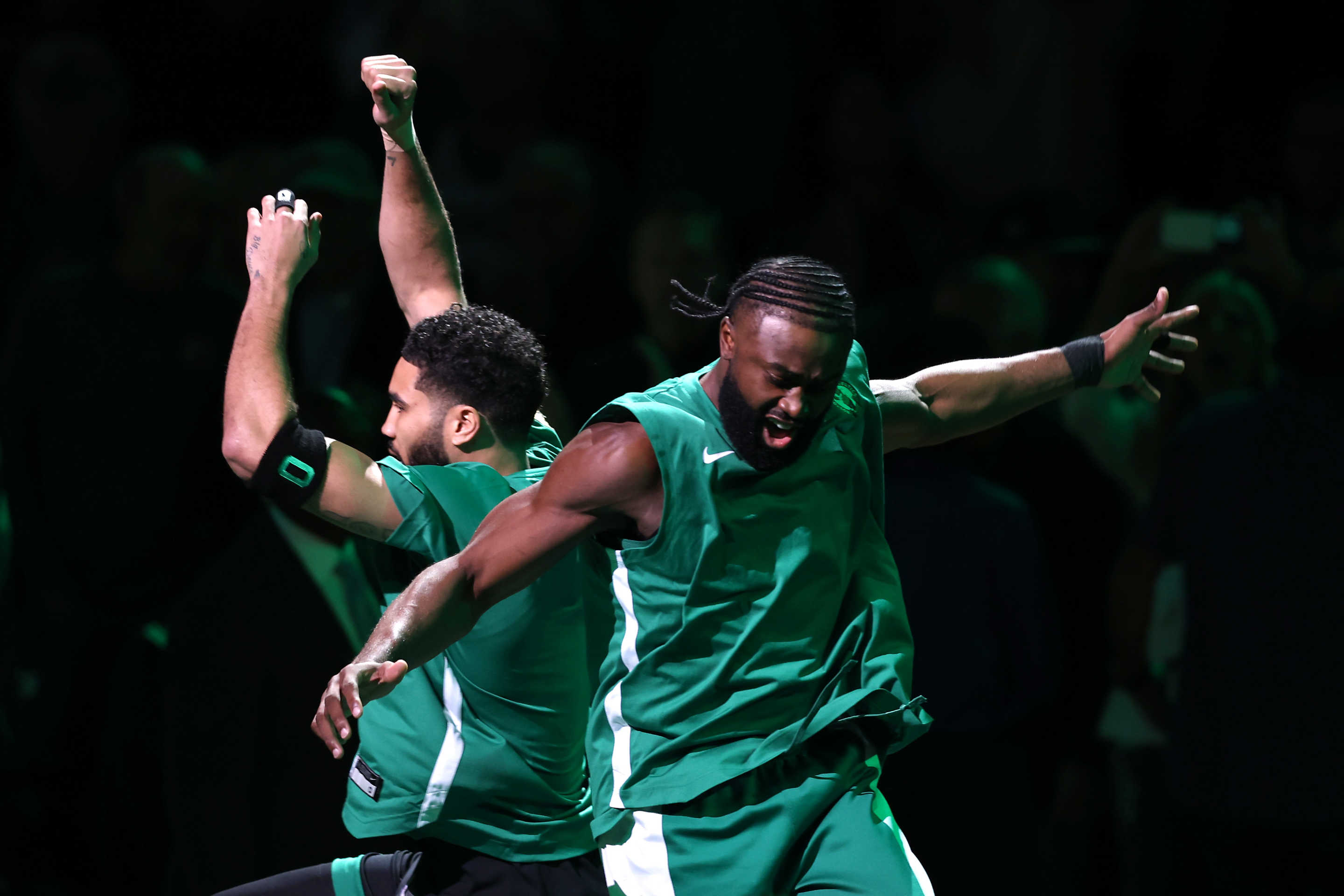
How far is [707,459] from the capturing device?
7.92 feet

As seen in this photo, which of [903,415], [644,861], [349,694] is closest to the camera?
[349,694]

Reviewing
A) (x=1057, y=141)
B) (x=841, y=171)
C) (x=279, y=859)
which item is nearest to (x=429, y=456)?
(x=279, y=859)

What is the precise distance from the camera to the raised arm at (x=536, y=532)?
7.63ft

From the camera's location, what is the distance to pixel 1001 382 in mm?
2912

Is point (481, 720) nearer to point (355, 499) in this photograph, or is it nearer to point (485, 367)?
point (355, 499)

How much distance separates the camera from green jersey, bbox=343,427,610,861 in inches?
108

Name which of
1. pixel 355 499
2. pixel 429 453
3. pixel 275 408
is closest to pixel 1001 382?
pixel 429 453

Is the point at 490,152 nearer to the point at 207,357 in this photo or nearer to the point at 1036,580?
the point at 207,357

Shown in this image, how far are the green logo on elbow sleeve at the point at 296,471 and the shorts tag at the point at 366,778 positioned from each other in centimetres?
52

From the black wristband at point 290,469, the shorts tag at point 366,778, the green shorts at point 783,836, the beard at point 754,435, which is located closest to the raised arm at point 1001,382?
the beard at point 754,435

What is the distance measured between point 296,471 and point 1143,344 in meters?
1.62

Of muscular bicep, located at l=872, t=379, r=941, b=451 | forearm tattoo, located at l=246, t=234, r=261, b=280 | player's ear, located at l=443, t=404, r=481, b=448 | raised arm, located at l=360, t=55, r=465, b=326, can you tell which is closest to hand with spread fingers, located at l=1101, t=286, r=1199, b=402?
muscular bicep, located at l=872, t=379, r=941, b=451

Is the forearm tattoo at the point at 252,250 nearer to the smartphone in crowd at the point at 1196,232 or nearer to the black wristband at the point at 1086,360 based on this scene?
the black wristband at the point at 1086,360

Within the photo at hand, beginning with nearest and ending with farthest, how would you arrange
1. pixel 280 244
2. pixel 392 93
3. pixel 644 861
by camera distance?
pixel 644 861 < pixel 280 244 < pixel 392 93
